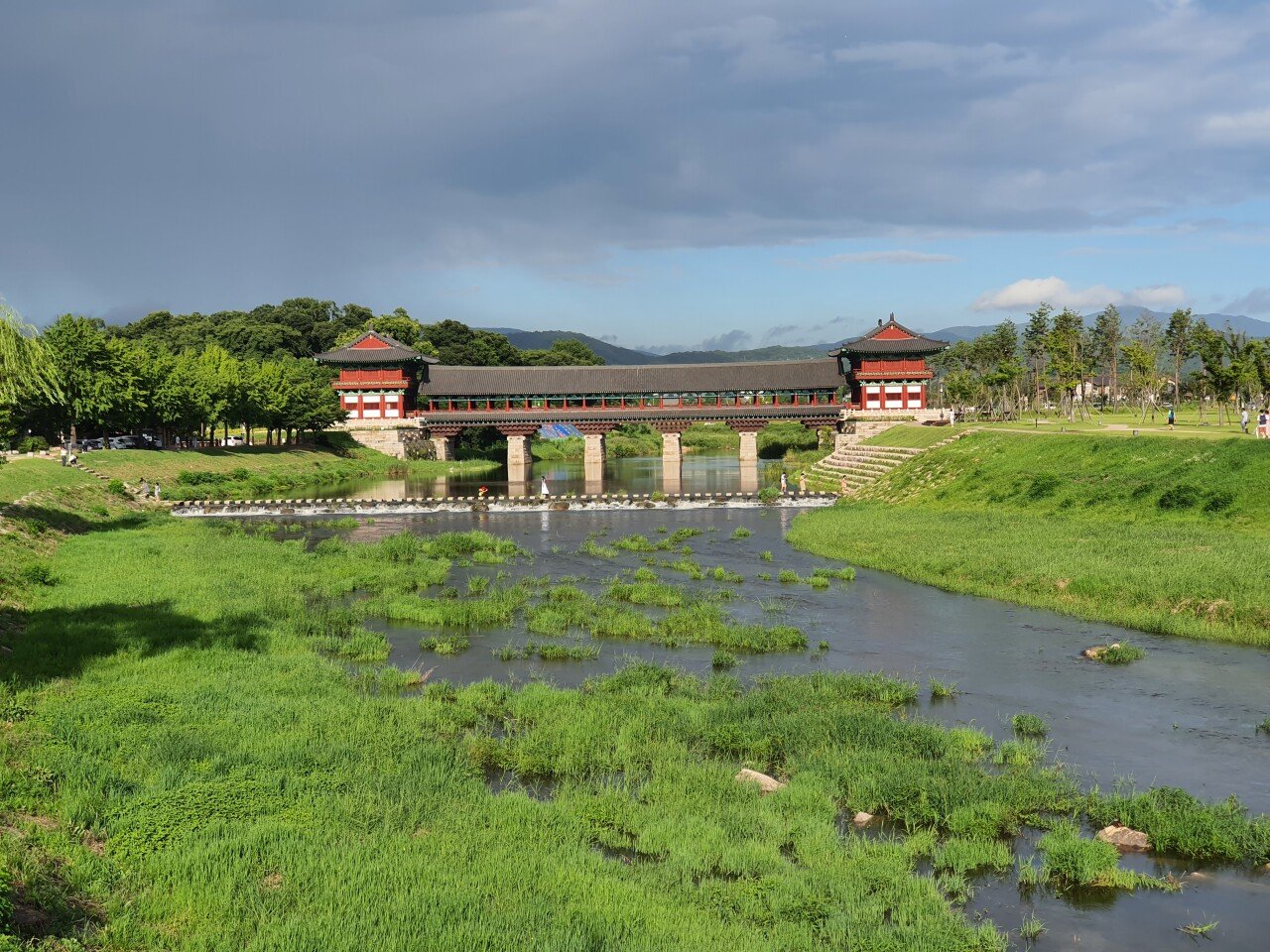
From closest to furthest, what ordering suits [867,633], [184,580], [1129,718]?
[1129,718] < [867,633] < [184,580]

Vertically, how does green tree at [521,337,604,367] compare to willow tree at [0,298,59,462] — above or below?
above

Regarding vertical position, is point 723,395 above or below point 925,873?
above

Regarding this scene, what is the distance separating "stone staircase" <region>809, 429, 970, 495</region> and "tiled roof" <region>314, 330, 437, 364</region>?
43389mm

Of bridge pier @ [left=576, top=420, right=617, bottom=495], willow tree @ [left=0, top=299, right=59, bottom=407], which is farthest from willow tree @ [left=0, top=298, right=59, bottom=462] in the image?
bridge pier @ [left=576, top=420, right=617, bottom=495]

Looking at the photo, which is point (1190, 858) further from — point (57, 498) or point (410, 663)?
point (57, 498)

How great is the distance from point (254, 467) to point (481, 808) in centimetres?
7144

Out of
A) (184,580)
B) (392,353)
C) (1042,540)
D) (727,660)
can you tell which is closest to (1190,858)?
(727,660)

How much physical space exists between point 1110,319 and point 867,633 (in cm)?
12411

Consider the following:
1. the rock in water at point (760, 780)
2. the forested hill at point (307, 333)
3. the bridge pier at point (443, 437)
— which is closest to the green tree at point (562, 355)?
the forested hill at point (307, 333)

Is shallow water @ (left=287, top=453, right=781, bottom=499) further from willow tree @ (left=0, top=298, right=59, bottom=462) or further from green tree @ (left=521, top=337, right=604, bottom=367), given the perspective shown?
green tree @ (left=521, top=337, right=604, bottom=367)

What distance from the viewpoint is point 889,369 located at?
96500mm

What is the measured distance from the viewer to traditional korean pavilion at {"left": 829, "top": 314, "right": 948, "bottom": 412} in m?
95.9

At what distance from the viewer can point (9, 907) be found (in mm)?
8898

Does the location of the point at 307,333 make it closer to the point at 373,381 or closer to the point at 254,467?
the point at 373,381
